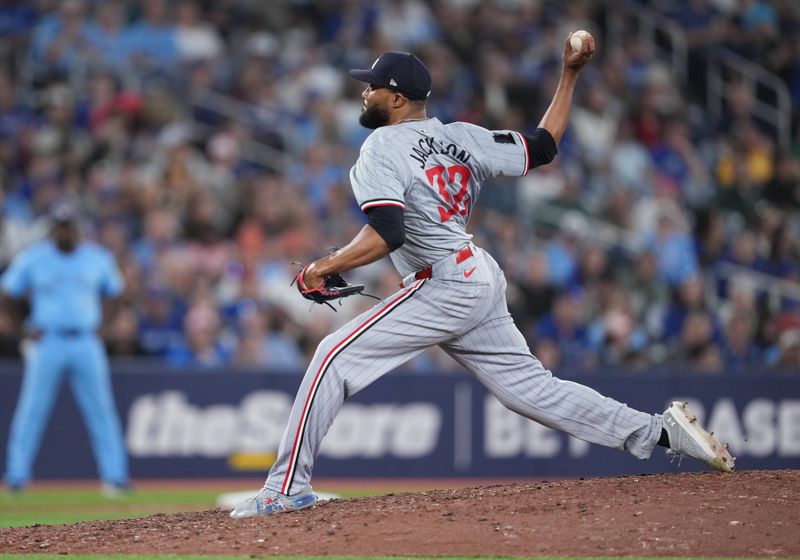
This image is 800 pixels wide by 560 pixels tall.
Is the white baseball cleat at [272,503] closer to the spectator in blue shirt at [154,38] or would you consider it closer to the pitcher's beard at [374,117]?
the pitcher's beard at [374,117]

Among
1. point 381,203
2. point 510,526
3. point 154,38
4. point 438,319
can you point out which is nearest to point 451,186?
point 381,203

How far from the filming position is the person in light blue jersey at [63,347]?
11.9 metres

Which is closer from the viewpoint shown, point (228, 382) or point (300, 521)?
point (300, 521)

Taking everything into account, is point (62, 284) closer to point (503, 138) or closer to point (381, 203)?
point (503, 138)

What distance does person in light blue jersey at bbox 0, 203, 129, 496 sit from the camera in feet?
38.9

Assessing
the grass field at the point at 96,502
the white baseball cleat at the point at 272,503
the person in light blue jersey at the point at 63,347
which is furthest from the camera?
the person in light blue jersey at the point at 63,347

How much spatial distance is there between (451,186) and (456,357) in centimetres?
87

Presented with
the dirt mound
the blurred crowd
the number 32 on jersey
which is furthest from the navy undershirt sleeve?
the blurred crowd

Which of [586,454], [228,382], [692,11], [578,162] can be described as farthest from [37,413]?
[692,11]

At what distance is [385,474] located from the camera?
545 inches

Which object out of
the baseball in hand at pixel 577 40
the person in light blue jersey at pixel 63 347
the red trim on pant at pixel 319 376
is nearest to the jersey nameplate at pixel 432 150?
the red trim on pant at pixel 319 376

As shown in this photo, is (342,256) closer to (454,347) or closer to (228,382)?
(454,347)

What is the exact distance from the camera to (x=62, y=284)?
12.0 meters

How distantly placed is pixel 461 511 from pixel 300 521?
2.54ft
